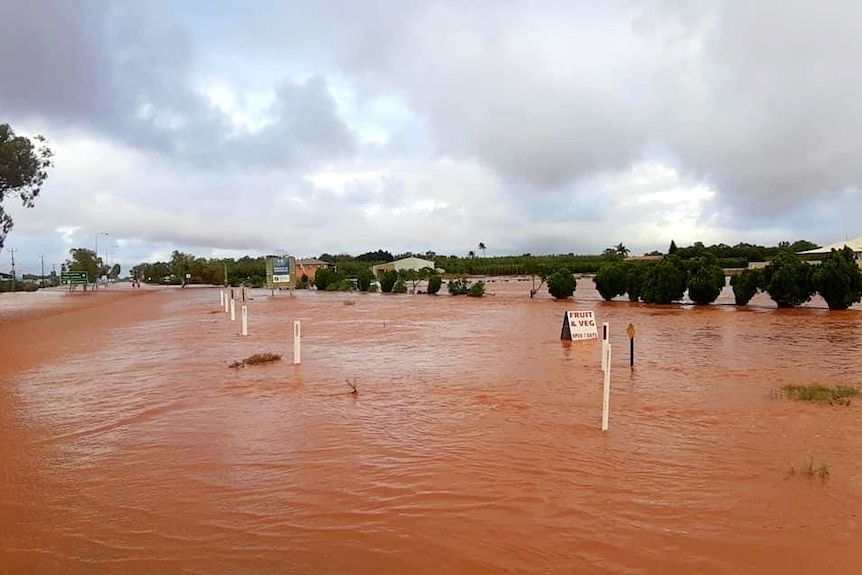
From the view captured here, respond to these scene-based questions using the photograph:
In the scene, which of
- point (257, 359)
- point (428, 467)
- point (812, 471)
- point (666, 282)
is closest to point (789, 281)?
point (666, 282)

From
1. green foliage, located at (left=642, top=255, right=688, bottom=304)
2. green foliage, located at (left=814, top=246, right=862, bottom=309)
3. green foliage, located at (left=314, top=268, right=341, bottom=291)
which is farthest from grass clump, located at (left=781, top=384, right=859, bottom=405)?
green foliage, located at (left=314, top=268, right=341, bottom=291)

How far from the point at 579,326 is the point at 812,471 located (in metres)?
12.0

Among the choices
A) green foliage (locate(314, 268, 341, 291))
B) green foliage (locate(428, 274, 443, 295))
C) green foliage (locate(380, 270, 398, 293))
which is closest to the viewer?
green foliage (locate(428, 274, 443, 295))

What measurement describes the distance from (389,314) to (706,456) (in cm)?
2478

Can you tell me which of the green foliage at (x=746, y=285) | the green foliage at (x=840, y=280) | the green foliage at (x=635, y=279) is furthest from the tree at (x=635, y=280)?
the green foliage at (x=840, y=280)

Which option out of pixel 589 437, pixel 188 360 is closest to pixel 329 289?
pixel 188 360

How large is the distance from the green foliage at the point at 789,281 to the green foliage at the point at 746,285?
411mm

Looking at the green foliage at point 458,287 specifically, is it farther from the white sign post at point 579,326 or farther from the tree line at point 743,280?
the white sign post at point 579,326

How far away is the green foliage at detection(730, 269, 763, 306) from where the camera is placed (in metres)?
33.3

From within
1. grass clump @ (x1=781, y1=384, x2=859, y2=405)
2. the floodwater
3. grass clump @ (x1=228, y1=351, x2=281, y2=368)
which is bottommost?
the floodwater

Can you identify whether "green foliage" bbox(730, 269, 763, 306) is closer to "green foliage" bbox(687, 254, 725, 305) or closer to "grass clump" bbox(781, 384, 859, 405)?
"green foliage" bbox(687, 254, 725, 305)

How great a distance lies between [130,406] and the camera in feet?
33.4

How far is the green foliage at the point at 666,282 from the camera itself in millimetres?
35625

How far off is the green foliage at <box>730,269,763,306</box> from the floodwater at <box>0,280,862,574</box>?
761 inches
